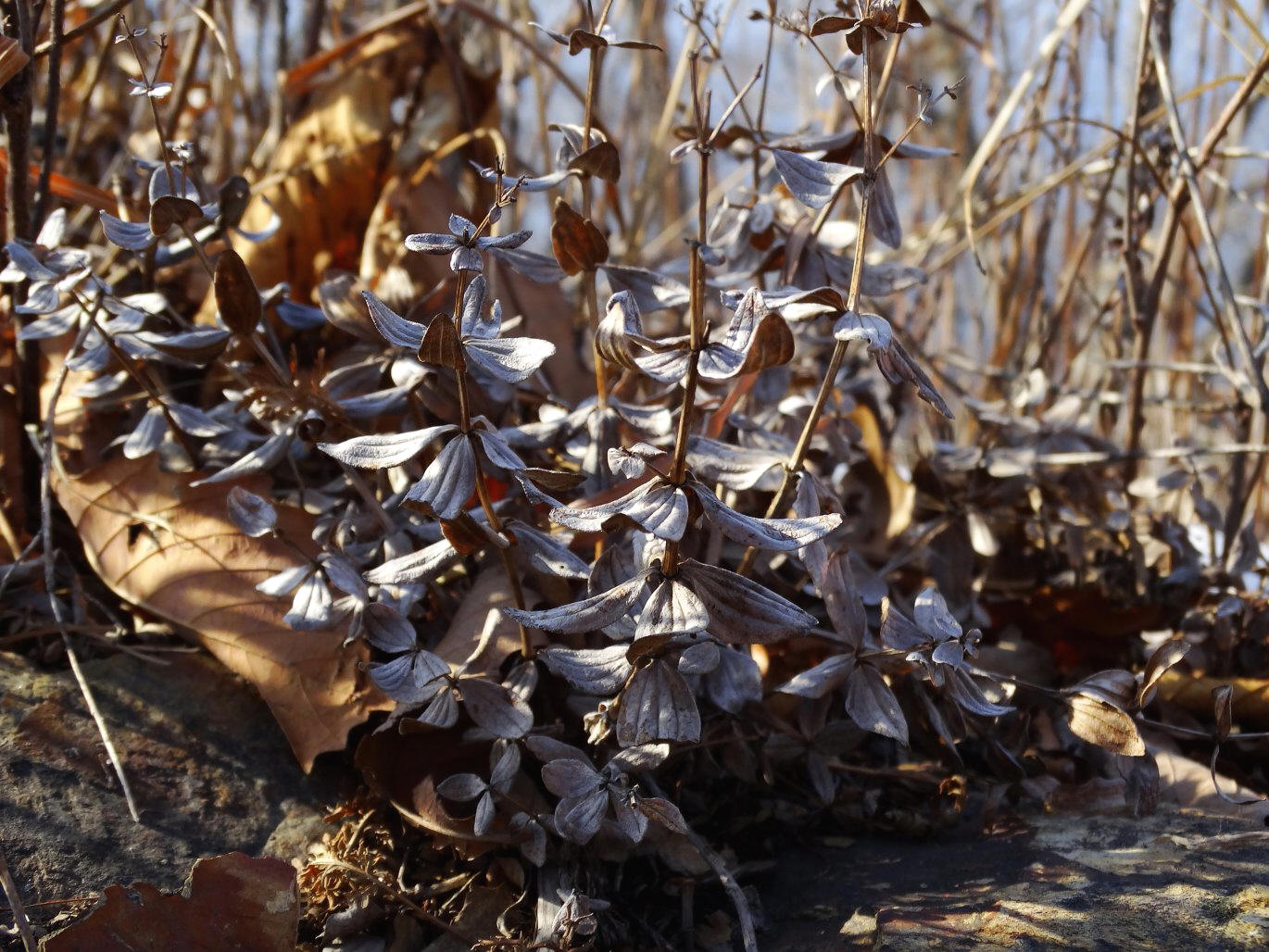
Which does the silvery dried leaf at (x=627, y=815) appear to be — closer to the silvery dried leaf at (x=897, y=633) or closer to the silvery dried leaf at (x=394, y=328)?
the silvery dried leaf at (x=897, y=633)

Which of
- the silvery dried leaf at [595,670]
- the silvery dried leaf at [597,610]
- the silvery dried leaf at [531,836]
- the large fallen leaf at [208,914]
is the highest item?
the silvery dried leaf at [597,610]

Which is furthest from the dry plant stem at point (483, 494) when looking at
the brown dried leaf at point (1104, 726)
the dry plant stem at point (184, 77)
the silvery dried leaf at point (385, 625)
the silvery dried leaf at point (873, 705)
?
the dry plant stem at point (184, 77)

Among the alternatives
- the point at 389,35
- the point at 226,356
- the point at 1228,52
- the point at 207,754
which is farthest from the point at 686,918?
the point at 1228,52

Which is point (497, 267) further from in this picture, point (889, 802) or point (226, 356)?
point (889, 802)

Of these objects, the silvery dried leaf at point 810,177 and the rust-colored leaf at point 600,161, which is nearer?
the silvery dried leaf at point 810,177

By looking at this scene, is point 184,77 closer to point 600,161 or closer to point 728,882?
point 600,161

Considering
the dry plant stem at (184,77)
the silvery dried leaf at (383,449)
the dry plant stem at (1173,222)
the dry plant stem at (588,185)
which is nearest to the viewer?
the silvery dried leaf at (383,449)
